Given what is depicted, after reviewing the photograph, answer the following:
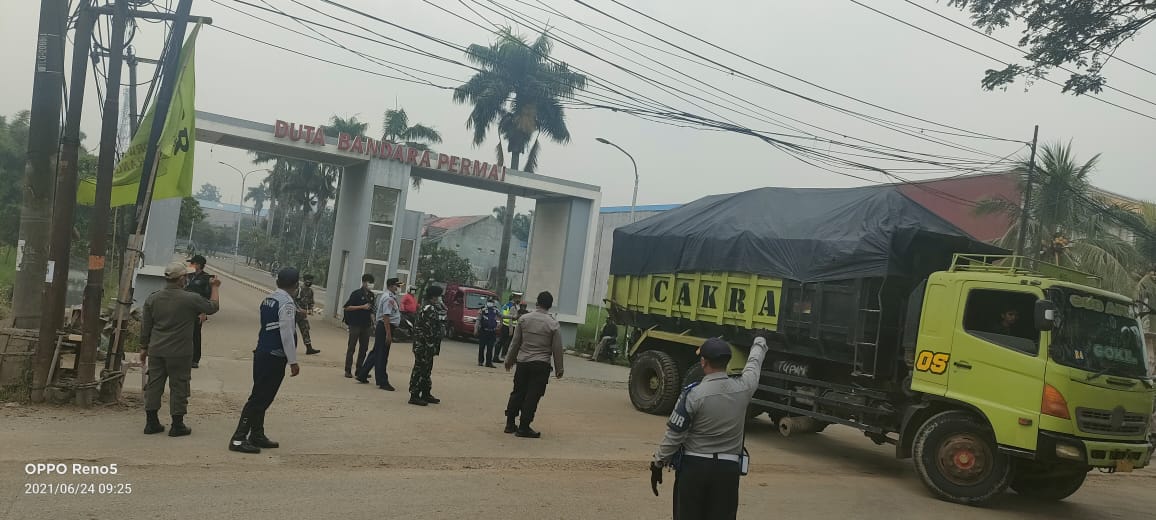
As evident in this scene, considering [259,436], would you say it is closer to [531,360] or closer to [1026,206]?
[531,360]

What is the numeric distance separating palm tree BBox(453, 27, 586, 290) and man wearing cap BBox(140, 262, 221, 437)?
90.0 ft

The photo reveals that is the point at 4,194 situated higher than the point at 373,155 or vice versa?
the point at 373,155

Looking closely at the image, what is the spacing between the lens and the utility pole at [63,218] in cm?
809

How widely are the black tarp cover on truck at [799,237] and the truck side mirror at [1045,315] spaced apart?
1990 millimetres

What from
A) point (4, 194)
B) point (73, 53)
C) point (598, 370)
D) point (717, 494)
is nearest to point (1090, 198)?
point (598, 370)

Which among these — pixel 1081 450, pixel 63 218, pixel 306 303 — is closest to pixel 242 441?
pixel 63 218

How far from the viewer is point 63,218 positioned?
838cm

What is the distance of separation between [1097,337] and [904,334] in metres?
1.81

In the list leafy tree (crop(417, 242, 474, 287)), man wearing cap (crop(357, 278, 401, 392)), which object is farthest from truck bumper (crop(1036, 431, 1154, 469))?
leafy tree (crop(417, 242, 474, 287))

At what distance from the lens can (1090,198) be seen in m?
19.4

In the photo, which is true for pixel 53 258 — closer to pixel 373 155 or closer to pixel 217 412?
pixel 217 412

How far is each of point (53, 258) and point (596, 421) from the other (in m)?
6.54

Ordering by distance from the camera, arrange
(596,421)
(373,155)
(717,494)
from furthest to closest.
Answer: (373,155) → (596,421) → (717,494)

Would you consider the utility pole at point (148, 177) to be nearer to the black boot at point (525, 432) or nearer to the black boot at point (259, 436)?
the black boot at point (259, 436)
